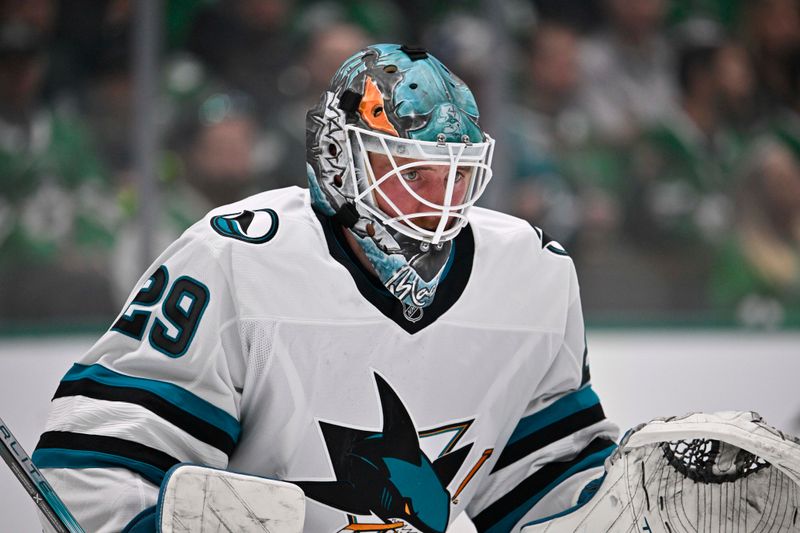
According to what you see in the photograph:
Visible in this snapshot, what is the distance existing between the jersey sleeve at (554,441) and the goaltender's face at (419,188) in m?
0.32

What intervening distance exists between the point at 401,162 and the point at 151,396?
48 centimetres

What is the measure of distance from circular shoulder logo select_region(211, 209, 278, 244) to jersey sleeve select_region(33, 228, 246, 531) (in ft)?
0.13

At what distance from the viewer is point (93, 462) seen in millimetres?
1552

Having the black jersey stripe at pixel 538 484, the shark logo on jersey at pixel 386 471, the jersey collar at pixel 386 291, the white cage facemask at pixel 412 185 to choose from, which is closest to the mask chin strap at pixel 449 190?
the white cage facemask at pixel 412 185

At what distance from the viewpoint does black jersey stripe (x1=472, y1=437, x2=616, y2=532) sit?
6.26 feet

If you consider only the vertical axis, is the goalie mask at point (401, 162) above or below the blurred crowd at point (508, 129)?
above

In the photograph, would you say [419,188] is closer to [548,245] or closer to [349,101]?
[349,101]

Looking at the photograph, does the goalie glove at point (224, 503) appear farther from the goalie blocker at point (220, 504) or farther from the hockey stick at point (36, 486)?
the hockey stick at point (36, 486)

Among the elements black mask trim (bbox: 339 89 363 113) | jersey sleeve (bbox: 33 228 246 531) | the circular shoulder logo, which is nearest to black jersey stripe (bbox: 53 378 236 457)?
jersey sleeve (bbox: 33 228 246 531)

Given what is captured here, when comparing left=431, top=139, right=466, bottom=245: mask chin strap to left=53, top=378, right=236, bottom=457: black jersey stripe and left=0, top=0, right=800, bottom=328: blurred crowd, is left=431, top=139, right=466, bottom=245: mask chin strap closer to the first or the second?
left=53, top=378, right=236, bottom=457: black jersey stripe

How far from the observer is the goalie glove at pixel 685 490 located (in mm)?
1682

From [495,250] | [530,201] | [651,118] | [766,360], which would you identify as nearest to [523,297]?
[495,250]

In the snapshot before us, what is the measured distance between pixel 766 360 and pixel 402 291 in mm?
2679

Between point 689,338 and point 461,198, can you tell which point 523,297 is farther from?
point 689,338
